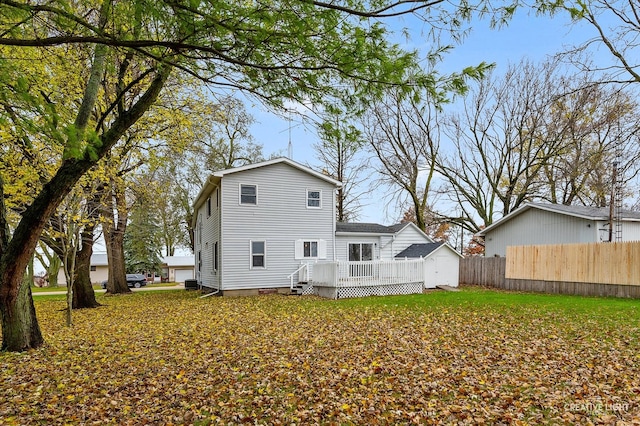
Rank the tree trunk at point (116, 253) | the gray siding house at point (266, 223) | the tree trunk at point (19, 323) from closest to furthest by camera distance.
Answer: the tree trunk at point (19, 323) < the gray siding house at point (266, 223) < the tree trunk at point (116, 253)

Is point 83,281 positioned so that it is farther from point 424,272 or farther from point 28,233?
point 424,272

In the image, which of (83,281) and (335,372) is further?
(83,281)

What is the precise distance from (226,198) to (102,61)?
33.6 feet

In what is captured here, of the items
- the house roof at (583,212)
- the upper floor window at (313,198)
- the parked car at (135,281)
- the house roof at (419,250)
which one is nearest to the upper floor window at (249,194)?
the upper floor window at (313,198)

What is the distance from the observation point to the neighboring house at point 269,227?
15.9 m

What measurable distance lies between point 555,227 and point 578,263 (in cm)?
325

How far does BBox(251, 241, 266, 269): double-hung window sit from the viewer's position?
16328 millimetres

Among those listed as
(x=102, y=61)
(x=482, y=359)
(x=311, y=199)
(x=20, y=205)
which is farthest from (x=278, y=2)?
(x=311, y=199)

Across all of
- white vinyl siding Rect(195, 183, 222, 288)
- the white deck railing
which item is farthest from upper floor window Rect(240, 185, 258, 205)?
the white deck railing

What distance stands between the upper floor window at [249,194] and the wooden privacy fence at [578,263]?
1244 cm

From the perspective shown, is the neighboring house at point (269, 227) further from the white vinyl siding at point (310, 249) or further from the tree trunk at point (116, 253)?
the tree trunk at point (116, 253)

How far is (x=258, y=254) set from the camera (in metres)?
16.4

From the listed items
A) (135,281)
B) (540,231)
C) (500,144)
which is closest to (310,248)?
(540,231)

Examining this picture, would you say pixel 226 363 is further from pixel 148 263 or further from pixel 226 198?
pixel 148 263
